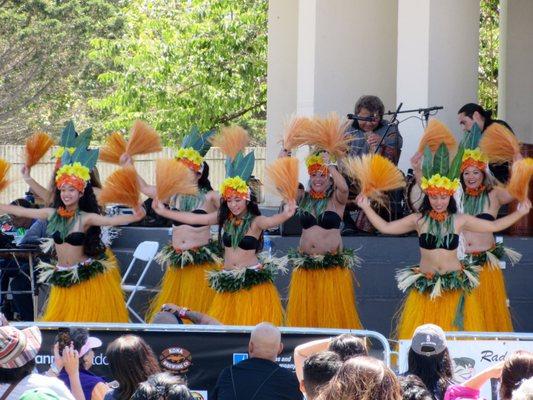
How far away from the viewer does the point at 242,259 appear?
7.67 meters

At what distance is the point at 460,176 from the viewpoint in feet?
25.4

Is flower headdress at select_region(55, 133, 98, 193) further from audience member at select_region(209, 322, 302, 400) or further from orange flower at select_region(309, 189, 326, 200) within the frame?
audience member at select_region(209, 322, 302, 400)

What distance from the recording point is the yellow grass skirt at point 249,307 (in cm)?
745

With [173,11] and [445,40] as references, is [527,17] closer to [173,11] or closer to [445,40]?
[445,40]

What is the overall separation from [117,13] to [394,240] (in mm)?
17027

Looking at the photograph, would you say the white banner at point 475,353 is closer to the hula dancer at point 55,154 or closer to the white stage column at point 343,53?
the hula dancer at point 55,154

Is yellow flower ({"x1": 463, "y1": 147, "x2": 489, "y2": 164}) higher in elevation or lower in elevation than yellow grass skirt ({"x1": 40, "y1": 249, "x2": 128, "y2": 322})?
higher

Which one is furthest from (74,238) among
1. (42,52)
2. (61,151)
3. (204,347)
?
(42,52)

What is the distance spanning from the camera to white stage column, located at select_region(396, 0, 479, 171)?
9.66 m

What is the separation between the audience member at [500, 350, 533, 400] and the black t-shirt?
3.36 feet

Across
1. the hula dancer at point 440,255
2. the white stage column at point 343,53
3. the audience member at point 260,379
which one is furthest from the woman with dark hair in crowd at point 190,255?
the audience member at point 260,379

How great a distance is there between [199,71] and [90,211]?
989 centimetres

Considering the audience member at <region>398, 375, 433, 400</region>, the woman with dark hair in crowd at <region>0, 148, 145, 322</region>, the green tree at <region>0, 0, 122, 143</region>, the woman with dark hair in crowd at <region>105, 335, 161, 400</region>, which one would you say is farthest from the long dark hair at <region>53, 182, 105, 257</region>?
the green tree at <region>0, 0, 122, 143</region>

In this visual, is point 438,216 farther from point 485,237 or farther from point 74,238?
point 74,238
